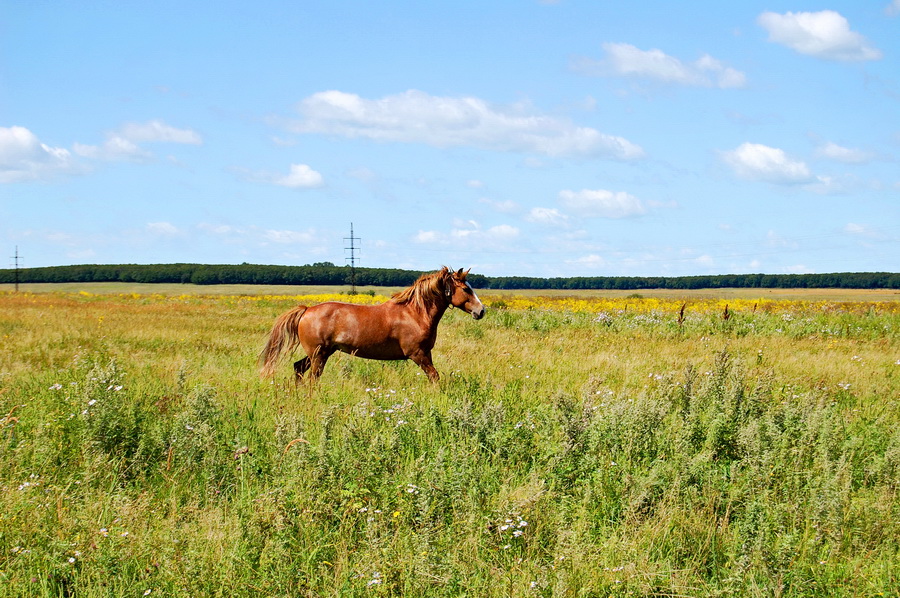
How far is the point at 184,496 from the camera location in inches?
200

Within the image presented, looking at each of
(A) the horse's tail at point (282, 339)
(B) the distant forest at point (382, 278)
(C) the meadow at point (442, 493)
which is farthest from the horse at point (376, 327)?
(B) the distant forest at point (382, 278)

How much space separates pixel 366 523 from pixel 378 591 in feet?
2.90

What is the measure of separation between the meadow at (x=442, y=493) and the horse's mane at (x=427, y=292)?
1.73 meters

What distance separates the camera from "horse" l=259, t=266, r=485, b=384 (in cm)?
973

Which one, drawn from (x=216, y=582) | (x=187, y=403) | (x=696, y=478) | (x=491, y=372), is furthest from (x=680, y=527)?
(x=491, y=372)

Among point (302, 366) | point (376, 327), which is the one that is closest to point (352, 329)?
point (376, 327)

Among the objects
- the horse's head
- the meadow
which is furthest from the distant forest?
the meadow

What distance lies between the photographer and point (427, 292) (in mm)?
10039

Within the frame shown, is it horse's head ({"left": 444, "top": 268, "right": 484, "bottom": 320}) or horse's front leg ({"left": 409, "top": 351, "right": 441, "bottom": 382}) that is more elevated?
horse's head ({"left": 444, "top": 268, "right": 484, "bottom": 320})

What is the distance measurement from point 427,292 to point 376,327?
0.94 metres

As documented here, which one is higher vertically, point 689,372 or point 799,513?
point 689,372

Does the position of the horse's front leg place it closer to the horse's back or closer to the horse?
the horse

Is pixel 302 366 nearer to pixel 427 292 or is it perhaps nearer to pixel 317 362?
pixel 317 362

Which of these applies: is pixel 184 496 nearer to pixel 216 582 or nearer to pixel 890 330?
pixel 216 582
